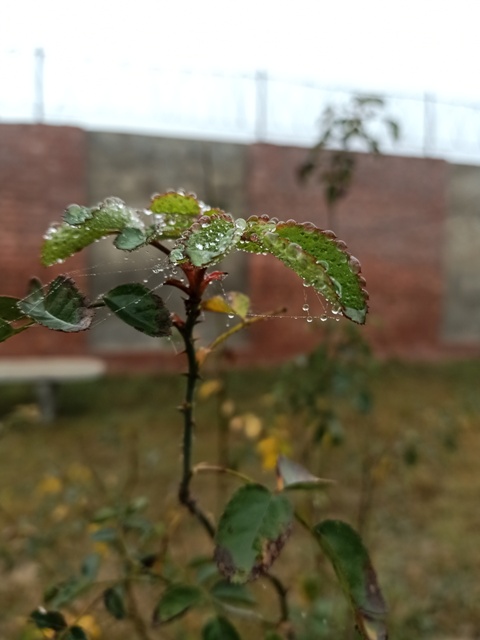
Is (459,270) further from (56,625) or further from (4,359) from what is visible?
(56,625)

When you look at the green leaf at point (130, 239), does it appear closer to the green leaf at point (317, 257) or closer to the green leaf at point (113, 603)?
the green leaf at point (317, 257)

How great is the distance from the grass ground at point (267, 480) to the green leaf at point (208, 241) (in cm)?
49

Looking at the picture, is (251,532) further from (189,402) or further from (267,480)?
(267,480)

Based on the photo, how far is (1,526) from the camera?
7.18 feet

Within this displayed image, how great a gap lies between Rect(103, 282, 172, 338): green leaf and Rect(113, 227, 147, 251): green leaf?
0.04m

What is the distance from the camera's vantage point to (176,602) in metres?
0.55

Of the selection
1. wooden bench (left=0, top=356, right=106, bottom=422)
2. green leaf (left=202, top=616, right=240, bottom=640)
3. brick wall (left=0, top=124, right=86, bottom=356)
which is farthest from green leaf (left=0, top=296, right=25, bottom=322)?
brick wall (left=0, top=124, right=86, bottom=356)

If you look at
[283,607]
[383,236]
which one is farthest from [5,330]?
[383,236]

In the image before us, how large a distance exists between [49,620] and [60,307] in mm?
326

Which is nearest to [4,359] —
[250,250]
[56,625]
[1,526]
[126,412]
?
[126,412]

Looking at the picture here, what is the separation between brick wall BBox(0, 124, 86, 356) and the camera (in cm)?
420

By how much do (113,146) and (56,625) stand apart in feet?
13.8

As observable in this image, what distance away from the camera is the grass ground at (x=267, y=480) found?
4.97 ft

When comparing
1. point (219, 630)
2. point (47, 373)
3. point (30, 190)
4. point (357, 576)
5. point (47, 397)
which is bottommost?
point (47, 397)
